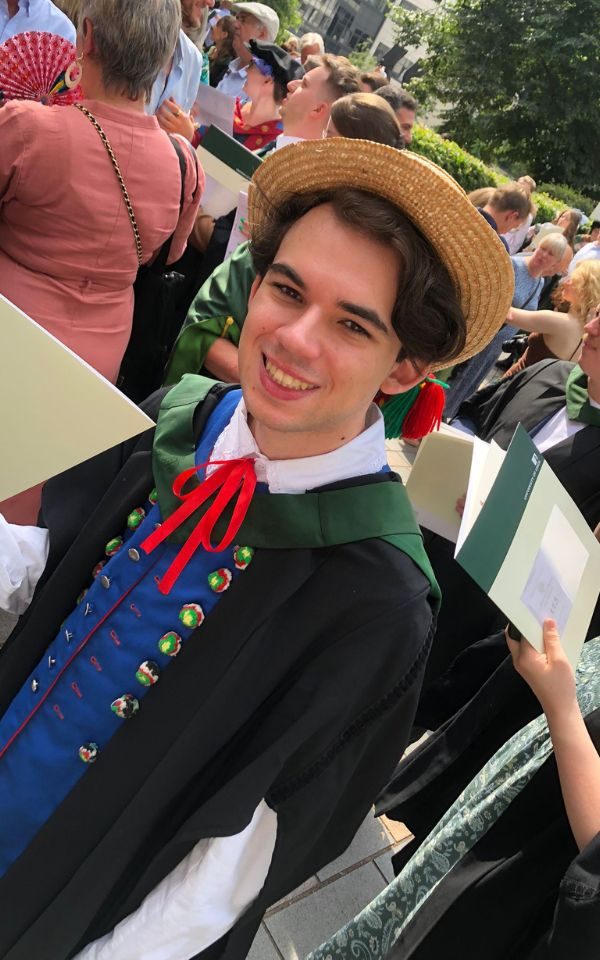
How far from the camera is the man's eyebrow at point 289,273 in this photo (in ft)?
3.95

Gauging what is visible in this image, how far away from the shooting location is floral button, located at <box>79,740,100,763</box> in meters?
1.24

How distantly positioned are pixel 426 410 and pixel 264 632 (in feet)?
5.99

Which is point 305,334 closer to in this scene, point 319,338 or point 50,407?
point 319,338

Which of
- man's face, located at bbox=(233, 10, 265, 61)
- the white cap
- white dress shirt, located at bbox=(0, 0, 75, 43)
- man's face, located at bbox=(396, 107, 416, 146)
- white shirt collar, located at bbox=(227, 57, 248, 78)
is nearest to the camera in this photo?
white dress shirt, located at bbox=(0, 0, 75, 43)

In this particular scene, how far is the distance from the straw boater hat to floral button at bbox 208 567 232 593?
695mm

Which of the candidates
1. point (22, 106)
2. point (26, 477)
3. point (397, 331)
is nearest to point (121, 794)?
point (26, 477)

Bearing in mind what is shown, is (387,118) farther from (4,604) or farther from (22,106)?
(4,604)

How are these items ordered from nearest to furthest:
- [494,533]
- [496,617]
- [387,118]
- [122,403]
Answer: [122,403]
[494,533]
[387,118]
[496,617]

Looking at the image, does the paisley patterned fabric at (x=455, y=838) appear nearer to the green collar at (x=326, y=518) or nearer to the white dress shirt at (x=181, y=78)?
the green collar at (x=326, y=518)

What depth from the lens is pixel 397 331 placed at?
125 cm

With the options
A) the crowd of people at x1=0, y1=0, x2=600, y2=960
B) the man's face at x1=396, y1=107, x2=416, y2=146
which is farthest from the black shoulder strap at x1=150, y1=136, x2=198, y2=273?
the man's face at x1=396, y1=107, x2=416, y2=146

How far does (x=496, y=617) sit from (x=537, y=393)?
37.4 inches

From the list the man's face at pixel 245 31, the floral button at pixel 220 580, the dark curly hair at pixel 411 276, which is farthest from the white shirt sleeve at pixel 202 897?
the man's face at pixel 245 31

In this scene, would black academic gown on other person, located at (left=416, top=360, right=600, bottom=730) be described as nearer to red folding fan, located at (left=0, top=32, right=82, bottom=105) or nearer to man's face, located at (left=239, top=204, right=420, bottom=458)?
man's face, located at (left=239, top=204, right=420, bottom=458)
